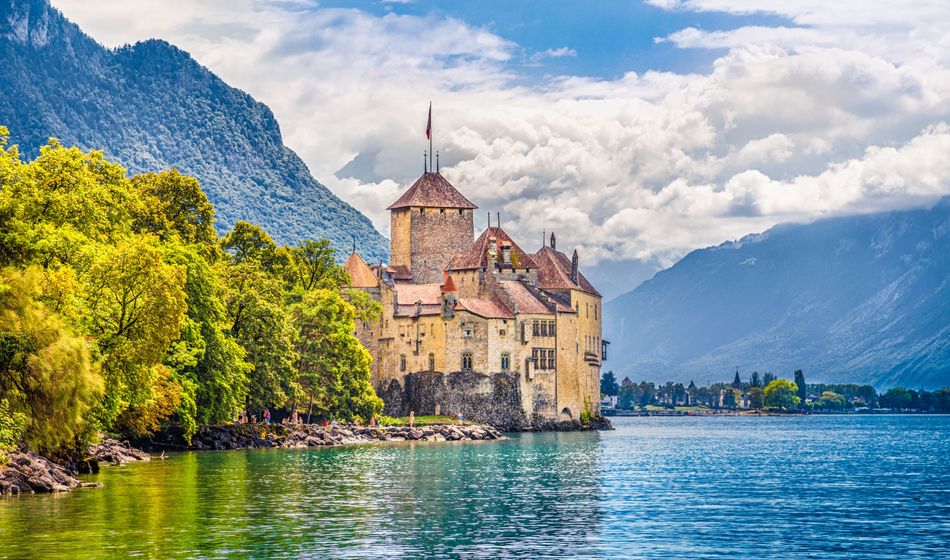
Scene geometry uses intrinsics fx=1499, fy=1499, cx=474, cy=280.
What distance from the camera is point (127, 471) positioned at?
59.3 meters

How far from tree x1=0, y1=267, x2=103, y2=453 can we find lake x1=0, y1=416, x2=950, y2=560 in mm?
2472

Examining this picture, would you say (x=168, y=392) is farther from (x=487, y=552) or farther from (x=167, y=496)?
(x=487, y=552)

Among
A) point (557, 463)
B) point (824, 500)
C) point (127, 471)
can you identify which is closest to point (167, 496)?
point (127, 471)

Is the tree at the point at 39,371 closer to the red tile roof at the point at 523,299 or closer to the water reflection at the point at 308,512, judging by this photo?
the water reflection at the point at 308,512

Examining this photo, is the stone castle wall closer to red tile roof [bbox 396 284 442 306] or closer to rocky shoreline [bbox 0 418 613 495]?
red tile roof [bbox 396 284 442 306]

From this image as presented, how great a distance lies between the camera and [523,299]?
13188 cm

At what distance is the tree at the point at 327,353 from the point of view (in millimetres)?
100688

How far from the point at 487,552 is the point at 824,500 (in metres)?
20.7

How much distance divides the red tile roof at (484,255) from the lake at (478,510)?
54840 millimetres

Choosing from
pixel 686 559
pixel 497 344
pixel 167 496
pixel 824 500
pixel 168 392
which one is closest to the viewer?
pixel 686 559

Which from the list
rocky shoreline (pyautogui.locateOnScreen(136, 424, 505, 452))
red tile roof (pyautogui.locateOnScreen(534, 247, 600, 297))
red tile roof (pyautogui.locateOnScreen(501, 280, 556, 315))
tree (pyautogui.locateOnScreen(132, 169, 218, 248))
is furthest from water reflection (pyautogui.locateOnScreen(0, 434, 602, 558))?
red tile roof (pyautogui.locateOnScreen(534, 247, 600, 297))

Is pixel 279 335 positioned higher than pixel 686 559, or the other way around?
pixel 279 335

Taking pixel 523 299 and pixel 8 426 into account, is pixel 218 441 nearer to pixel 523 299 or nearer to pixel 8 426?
pixel 8 426

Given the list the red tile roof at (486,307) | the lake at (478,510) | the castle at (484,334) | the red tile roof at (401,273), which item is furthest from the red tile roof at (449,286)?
the lake at (478,510)
